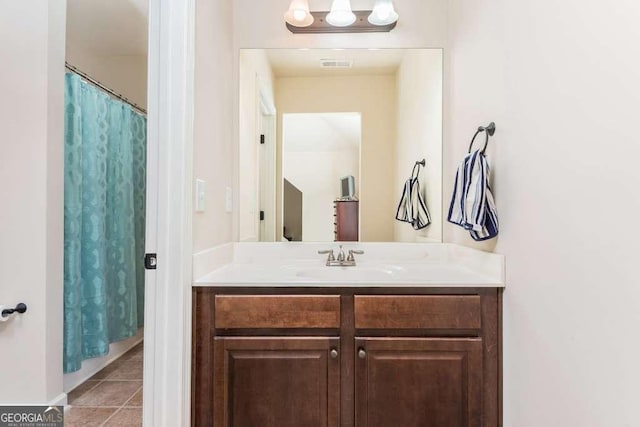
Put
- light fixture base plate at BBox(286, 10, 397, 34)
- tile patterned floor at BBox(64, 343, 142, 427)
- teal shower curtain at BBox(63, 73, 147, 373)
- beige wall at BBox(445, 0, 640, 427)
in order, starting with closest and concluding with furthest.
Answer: beige wall at BBox(445, 0, 640, 427), tile patterned floor at BBox(64, 343, 142, 427), light fixture base plate at BBox(286, 10, 397, 34), teal shower curtain at BBox(63, 73, 147, 373)

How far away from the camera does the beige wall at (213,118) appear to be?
1336mm

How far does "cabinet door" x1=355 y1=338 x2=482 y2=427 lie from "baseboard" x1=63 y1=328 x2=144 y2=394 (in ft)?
5.78

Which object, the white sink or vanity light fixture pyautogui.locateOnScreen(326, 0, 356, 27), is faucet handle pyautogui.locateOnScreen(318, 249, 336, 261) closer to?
the white sink

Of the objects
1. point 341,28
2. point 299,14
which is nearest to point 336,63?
point 341,28

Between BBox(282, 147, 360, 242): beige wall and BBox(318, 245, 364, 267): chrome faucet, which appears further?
BBox(282, 147, 360, 242): beige wall

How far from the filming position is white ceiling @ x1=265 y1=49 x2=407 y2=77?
1.88 meters

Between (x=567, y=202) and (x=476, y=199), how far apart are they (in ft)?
1.16

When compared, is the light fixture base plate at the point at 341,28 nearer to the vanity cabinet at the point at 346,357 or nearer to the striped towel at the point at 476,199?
the striped towel at the point at 476,199

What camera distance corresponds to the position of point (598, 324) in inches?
32.7

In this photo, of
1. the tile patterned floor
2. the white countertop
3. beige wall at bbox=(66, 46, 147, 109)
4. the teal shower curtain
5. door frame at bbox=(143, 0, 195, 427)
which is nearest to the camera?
door frame at bbox=(143, 0, 195, 427)

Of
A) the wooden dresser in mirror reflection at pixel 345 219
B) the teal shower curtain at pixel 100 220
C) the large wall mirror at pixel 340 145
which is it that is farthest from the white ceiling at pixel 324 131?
the teal shower curtain at pixel 100 220

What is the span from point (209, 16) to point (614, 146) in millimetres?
1489

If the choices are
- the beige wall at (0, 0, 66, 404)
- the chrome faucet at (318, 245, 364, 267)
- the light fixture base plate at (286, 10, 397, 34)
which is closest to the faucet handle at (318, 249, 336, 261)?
the chrome faucet at (318, 245, 364, 267)

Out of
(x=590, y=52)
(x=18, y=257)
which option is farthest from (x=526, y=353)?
(x=18, y=257)
